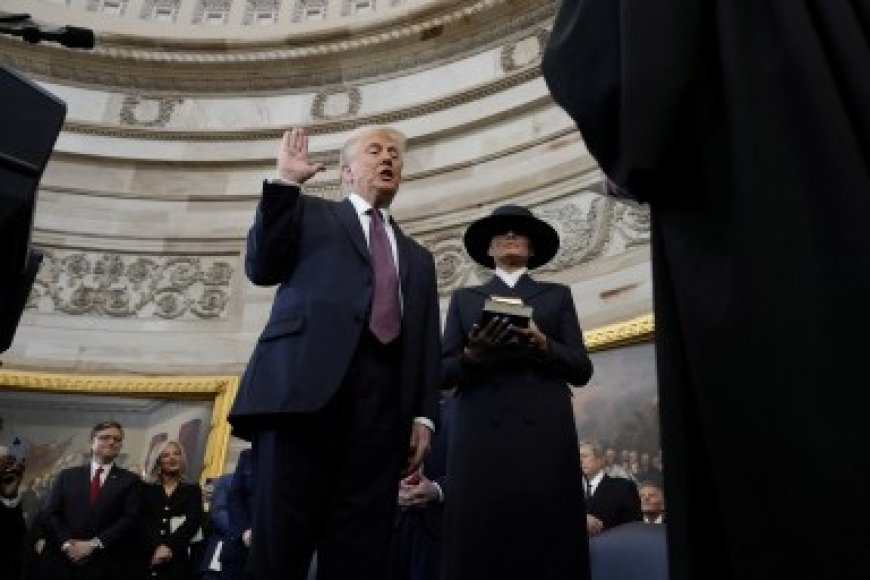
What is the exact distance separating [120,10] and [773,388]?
11.3m

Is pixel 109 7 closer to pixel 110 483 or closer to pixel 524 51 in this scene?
pixel 524 51

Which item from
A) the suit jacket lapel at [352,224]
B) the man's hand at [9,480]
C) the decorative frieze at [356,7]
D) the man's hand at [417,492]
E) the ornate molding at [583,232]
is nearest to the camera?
the suit jacket lapel at [352,224]

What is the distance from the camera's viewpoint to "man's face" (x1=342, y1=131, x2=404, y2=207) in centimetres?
281

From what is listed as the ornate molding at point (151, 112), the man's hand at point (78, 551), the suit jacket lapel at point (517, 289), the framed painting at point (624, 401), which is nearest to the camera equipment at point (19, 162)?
the suit jacket lapel at point (517, 289)

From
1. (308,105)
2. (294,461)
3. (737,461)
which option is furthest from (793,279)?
(308,105)

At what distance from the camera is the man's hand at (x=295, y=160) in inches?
95.6

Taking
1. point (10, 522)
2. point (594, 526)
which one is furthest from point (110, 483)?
point (594, 526)

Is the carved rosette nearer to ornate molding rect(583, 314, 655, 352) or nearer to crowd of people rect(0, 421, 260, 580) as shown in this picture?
crowd of people rect(0, 421, 260, 580)

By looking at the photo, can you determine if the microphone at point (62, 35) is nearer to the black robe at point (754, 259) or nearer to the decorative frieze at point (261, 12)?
the black robe at point (754, 259)

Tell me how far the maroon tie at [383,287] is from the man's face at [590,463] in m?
3.16

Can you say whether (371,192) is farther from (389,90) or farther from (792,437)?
(389,90)

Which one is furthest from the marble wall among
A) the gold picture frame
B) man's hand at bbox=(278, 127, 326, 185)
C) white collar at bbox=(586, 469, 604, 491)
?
man's hand at bbox=(278, 127, 326, 185)

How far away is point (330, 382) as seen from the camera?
223 cm

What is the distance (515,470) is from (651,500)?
2.68 metres
